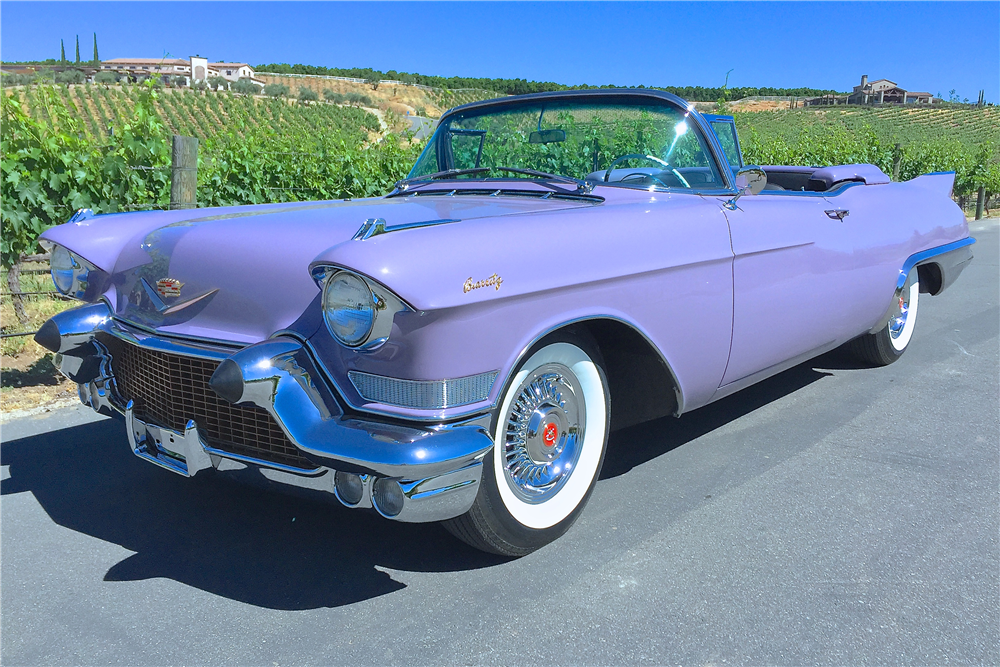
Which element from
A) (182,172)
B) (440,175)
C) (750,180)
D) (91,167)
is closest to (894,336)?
(750,180)

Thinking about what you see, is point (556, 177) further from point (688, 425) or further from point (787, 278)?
point (688, 425)

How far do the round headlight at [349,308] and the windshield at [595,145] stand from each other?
1.44 m

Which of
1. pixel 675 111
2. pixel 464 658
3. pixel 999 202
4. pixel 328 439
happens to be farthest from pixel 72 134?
pixel 999 202

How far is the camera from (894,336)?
501 centimetres

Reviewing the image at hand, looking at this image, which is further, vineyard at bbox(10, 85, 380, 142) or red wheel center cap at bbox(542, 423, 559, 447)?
vineyard at bbox(10, 85, 380, 142)

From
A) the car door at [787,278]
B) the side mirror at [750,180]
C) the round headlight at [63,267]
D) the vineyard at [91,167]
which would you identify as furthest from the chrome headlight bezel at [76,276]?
the vineyard at [91,167]

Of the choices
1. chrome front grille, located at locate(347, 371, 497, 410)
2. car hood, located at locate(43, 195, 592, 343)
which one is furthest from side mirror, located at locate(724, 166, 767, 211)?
chrome front grille, located at locate(347, 371, 497, 410)

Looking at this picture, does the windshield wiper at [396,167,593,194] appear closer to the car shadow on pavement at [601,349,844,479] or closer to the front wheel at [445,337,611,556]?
the front wheel at [445,337,611,556]

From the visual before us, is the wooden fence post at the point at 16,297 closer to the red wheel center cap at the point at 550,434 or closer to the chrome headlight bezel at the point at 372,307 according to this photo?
the chrome headlight bezel at the point at 372,307

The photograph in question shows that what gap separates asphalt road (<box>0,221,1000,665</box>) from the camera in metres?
2.08

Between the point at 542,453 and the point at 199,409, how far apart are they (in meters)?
1.05

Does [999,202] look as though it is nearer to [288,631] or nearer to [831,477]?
[831,477]

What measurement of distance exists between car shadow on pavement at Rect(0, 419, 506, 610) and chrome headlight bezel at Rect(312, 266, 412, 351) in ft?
1.50

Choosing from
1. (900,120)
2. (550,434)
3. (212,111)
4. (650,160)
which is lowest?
(550,434)
